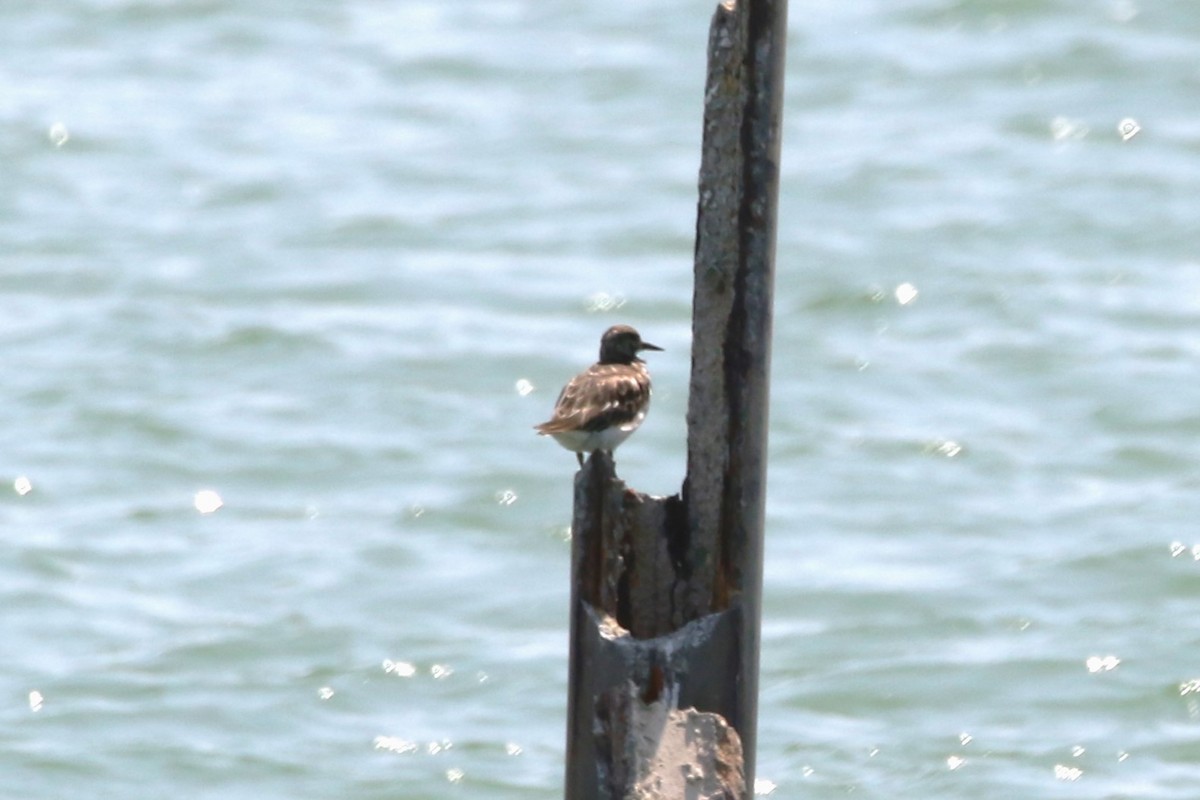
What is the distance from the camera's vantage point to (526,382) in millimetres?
17422

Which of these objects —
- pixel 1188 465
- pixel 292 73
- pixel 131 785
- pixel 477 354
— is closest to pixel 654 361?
pixel 477 354

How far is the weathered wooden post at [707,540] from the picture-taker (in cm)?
663

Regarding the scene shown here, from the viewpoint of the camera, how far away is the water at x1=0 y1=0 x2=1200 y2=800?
42.3 ft

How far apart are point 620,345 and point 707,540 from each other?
2504 mm

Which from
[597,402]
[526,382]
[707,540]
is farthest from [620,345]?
[526,382]

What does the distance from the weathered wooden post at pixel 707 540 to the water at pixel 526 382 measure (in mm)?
4966

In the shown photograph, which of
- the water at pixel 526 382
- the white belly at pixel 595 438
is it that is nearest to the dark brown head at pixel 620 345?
the white belly at pixel 595 438

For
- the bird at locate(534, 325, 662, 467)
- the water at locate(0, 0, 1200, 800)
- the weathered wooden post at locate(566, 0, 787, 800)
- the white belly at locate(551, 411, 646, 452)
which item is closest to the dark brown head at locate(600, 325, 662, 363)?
the bird at locate(534, 325, 662, 467)

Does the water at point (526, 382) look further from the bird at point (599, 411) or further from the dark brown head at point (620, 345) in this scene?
the bird at point (599, 411)

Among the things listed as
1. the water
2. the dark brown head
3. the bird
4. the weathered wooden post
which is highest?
the water

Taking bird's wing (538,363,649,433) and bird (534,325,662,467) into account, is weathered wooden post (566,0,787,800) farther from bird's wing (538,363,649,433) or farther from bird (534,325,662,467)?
bird's wing (538,363,649,433)

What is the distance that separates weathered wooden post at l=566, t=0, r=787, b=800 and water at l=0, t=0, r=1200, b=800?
16.3ft

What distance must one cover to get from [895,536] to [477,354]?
Answer: 4.04 meters

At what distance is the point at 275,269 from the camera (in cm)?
2016
